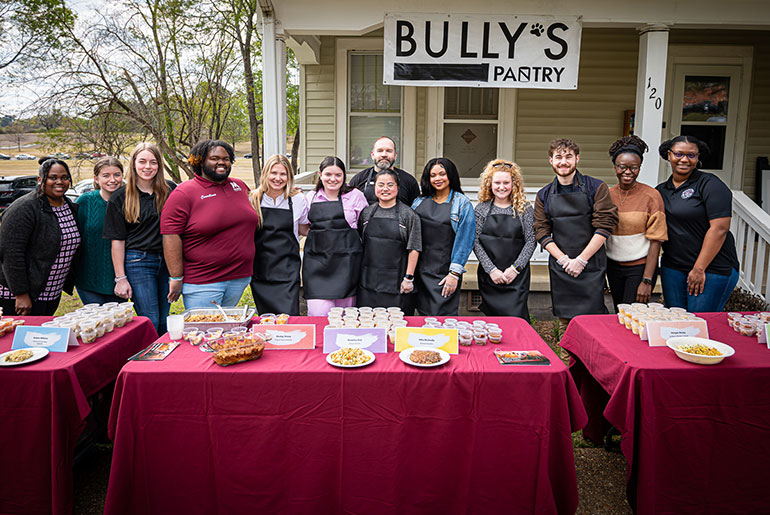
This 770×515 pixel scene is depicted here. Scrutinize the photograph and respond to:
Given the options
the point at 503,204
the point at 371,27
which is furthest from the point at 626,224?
the point at 371,27

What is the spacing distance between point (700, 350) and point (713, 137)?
22.4ft

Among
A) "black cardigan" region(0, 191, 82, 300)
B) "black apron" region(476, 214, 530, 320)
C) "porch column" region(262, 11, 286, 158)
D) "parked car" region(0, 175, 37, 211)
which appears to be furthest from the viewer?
"parked car" region(0, 175, 37, 211)

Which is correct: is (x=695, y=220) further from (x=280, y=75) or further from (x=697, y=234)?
(x=280, y=75)

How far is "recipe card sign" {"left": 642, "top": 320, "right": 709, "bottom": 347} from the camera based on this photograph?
287cm

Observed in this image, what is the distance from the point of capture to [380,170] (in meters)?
4.13

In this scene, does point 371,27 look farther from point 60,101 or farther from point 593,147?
point 60,101

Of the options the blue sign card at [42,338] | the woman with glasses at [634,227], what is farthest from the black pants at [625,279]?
the blue sign card at [42,338]

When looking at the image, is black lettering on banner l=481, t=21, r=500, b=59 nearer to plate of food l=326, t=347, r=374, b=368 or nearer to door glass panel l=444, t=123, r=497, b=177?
door glass panel l=444, t=123, r=497, b=177

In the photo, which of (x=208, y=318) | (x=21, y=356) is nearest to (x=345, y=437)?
(x=208, y=318)

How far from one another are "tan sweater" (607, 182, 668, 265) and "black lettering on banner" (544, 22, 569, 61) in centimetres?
204

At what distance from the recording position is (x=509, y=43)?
541cm

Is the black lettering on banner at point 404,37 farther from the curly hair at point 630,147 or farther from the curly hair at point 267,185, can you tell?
the curly hair at point 630,147

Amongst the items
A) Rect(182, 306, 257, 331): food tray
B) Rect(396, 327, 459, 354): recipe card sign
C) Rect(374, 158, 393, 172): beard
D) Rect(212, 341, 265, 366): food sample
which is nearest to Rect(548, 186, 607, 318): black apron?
Rect(374, 158, 393, 172): beard

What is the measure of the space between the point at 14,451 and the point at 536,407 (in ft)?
8.03
